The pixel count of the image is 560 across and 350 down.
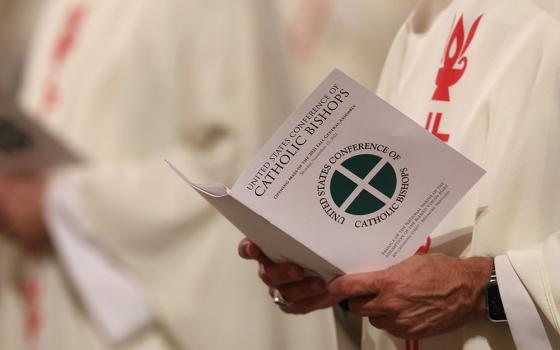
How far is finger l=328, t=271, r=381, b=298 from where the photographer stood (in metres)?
0.87

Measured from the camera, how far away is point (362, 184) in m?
0.88

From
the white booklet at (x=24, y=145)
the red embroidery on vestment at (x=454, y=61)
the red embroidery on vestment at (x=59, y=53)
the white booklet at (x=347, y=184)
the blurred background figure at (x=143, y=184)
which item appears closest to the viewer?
the white booklet at (x=347, y=184)

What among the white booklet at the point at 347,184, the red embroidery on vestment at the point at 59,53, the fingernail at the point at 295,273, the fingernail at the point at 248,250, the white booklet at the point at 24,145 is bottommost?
the white booklet at the point at 24,145

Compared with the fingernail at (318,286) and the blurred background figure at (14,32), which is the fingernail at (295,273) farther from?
the blurred background figure at (14,32)

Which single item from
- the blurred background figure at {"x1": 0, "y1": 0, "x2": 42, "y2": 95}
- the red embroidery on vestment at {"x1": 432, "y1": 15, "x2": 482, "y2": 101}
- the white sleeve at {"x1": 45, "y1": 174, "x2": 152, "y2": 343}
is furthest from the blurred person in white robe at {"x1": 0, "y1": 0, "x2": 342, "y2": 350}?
the red embroidery on vestment at {"x1": 432, "y1": 15, "x2": 482, "y2": 101}

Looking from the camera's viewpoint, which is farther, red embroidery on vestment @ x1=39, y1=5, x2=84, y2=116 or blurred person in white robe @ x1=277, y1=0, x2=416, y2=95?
red embroidery on vestment @ x1=39, y1=5, x2=84, y2=116

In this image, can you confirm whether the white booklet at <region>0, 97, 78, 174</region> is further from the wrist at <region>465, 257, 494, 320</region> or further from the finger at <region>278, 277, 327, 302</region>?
the wrist at <region>465, 257, 494, 320</region>

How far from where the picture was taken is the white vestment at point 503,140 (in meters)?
0.89

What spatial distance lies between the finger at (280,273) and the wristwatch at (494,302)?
0.51ft

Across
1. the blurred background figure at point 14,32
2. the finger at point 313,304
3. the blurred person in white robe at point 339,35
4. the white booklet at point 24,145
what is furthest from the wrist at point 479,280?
the blurred background figure at point 14,32

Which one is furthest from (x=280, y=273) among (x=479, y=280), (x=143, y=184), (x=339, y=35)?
(x=143, y=184)

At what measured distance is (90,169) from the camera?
1.95m

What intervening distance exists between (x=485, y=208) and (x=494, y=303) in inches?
3.6

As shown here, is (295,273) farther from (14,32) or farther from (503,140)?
(14,32)
